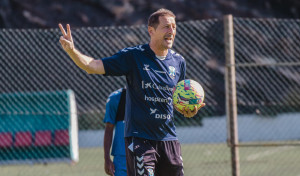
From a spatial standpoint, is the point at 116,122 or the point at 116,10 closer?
the point at 116,122

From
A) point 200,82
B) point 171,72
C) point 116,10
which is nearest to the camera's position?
point 171,72

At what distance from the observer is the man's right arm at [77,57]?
13.8ft

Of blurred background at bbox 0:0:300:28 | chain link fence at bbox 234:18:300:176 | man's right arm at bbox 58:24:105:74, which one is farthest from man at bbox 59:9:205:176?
blurred background at bbox 0:0:300:28

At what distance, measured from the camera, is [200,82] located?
39.4 ft

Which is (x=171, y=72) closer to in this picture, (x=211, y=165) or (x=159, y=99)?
(x=159, y=99)

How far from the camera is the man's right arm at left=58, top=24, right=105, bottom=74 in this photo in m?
4.21

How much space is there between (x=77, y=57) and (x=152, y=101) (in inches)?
32.3

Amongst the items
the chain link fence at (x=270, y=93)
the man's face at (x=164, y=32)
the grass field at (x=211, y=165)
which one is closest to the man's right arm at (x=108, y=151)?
the man's face at (x=164, y=32)

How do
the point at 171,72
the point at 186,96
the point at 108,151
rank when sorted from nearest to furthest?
the point at 186,96 < the point at 171,72 < the point at 108,151

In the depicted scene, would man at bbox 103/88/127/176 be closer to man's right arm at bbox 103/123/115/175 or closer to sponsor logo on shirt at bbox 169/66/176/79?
man's right arm at bbox 103/123/115/175

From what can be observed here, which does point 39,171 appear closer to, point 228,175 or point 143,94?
point 228,175

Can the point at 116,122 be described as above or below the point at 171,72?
below

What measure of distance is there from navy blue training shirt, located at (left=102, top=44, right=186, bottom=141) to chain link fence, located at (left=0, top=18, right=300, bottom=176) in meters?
4.27

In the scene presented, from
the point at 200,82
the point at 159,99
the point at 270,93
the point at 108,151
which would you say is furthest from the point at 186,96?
the point at 270,93
